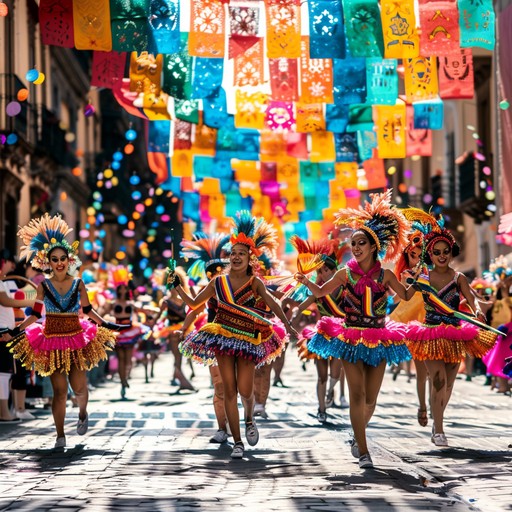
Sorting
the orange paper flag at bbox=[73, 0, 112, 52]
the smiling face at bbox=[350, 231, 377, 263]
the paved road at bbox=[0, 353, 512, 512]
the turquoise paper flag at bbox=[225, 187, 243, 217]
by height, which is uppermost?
the orange paper flag at bbox=[73, 0, 112, 52]

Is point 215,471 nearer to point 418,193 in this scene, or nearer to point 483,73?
point 483,73

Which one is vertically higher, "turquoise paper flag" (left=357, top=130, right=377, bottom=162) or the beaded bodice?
"turquoise paper flag" (left=357, top=130, right=377, bottom=162)

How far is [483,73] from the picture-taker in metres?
36.8

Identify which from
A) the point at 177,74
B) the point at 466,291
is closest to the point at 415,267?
the point at 466,291

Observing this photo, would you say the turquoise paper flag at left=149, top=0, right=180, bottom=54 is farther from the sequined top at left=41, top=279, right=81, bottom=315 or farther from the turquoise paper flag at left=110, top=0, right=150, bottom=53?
the sequined top at left=41, top=279, right=81, bottom=315

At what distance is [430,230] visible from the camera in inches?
500

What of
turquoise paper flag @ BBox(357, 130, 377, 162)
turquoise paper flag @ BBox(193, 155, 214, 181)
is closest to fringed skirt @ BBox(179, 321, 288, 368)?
turquoise paper flag @ BBox(357, 130, 377, 162)

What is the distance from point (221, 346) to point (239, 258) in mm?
802

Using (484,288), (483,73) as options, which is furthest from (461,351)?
(483,73)

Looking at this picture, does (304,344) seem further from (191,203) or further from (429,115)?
(191,203)

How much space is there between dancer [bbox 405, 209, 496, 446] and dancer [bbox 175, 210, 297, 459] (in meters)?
1.33

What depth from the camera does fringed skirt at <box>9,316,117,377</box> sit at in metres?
12.5

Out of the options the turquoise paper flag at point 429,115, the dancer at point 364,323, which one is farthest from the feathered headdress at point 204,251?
the turquoise paper flag at point 429,115

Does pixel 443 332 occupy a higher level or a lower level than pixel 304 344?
higher
